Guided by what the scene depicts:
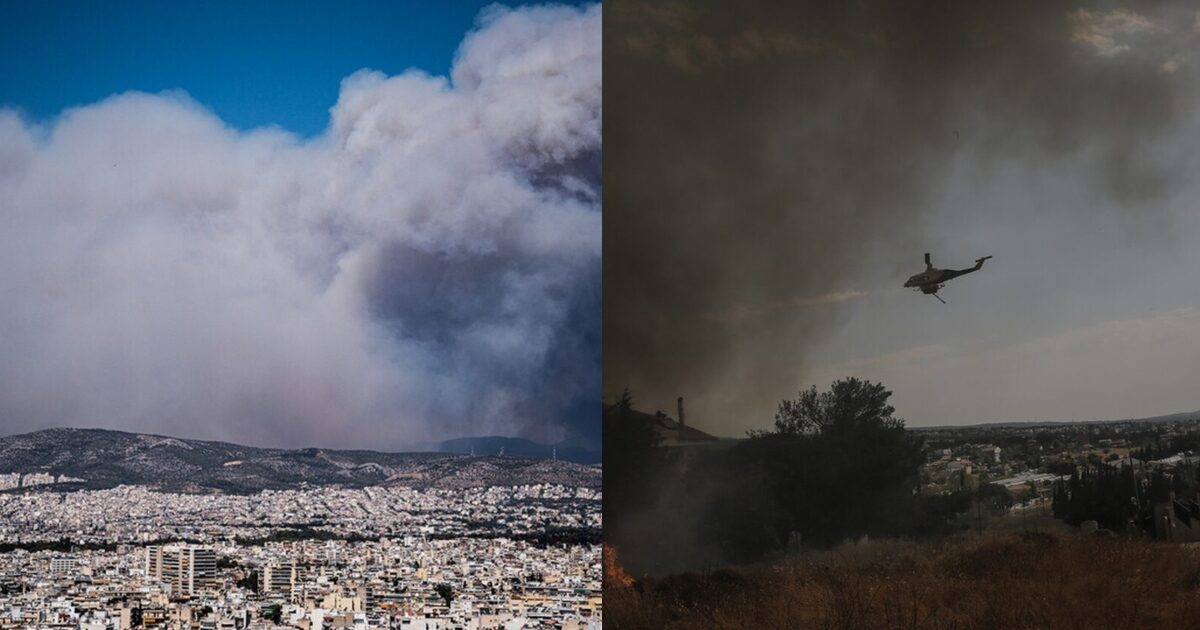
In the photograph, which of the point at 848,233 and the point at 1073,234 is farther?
the point at 848,233

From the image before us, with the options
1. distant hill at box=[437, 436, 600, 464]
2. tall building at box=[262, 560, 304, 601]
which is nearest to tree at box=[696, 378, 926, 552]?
distant hill at box=[437, 436, 600, 464]

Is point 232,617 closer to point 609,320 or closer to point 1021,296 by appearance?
point 609,320

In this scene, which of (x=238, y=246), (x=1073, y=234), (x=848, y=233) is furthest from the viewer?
(x=238, y=246)

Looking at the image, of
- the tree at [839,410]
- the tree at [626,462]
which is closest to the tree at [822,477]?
the tree at [839,410]

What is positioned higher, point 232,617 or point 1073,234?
point 1073,234

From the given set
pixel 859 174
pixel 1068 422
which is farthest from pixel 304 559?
pixel 1068 422

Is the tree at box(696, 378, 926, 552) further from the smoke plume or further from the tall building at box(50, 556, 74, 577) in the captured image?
the tall building at box(50, 556, 74, 577)

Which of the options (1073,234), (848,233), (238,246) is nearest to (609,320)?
(848,233)

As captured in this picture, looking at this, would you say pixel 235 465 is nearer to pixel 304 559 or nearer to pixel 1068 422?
pixel 304 559
